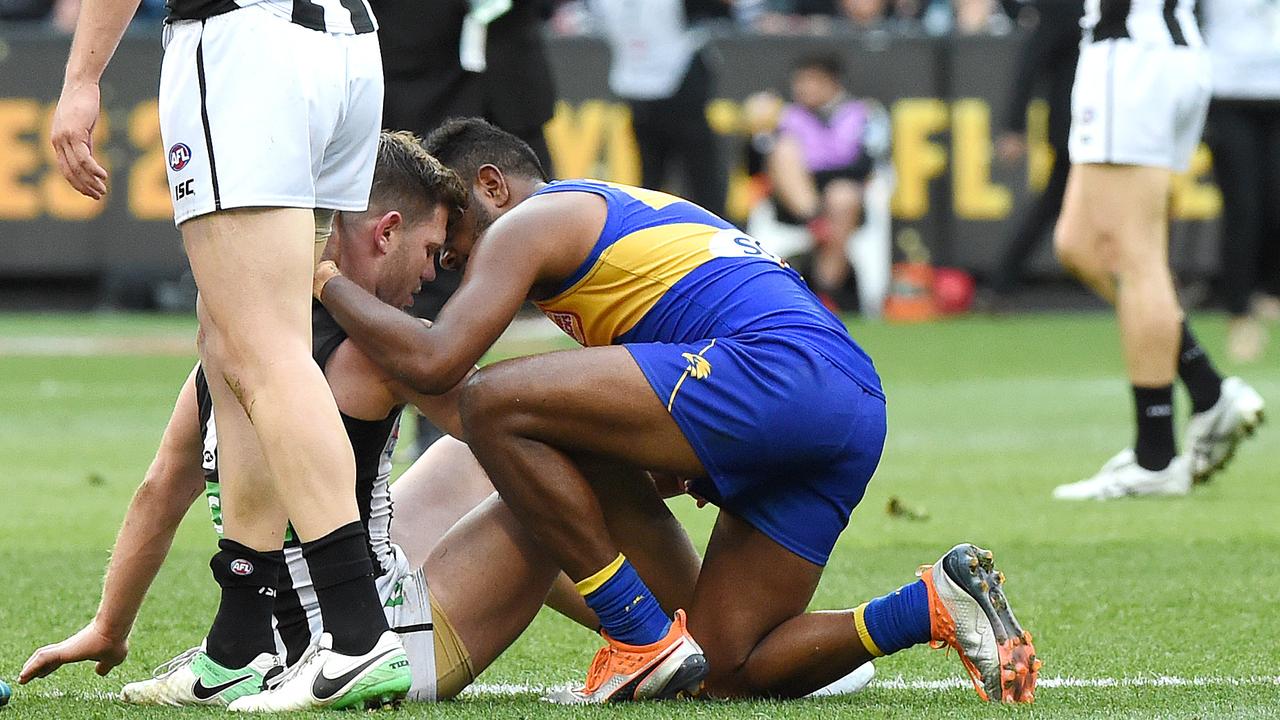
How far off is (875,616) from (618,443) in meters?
0.56

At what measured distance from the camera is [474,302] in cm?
363

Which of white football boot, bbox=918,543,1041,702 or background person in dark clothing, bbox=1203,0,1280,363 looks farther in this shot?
background person in dark clothing, bbox=1203,0,1280,363

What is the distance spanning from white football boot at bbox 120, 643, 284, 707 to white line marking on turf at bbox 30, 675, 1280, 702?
0.34 ft

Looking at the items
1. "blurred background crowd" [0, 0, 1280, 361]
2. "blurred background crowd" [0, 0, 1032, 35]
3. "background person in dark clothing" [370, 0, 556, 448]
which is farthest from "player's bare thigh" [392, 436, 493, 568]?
"blurred background crowd" [0, 0, 1032, 35]

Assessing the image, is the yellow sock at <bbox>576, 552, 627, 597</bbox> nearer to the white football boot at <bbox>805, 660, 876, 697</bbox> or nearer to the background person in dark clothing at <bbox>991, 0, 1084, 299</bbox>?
the white football boot at <bbox>805, 660, 876, 697</bbox>

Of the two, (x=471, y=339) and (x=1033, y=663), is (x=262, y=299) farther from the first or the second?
(x=1033, y=663)

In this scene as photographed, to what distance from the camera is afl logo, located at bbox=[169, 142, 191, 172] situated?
3.43m

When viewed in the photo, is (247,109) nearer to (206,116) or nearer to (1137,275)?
(206,116)

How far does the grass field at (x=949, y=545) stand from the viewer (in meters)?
3.68

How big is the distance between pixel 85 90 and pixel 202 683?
104cm

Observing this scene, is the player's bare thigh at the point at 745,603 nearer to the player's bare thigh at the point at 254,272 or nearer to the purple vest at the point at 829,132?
the player's bare thigh at the point at 254,272

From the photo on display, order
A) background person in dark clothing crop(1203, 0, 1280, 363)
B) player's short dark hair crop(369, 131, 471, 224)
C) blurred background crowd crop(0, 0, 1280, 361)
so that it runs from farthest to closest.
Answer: blurred background crowd crop(0, 0, 1280, 361) → background person in dark clothing crop(1203, 0, 1280, 363) → player's short dark hair crop(369, 131, 471, 224)

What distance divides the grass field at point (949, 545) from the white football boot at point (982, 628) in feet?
0.28

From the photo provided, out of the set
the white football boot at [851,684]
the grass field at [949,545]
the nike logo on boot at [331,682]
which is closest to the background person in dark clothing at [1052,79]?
the grass field at [949,545]
